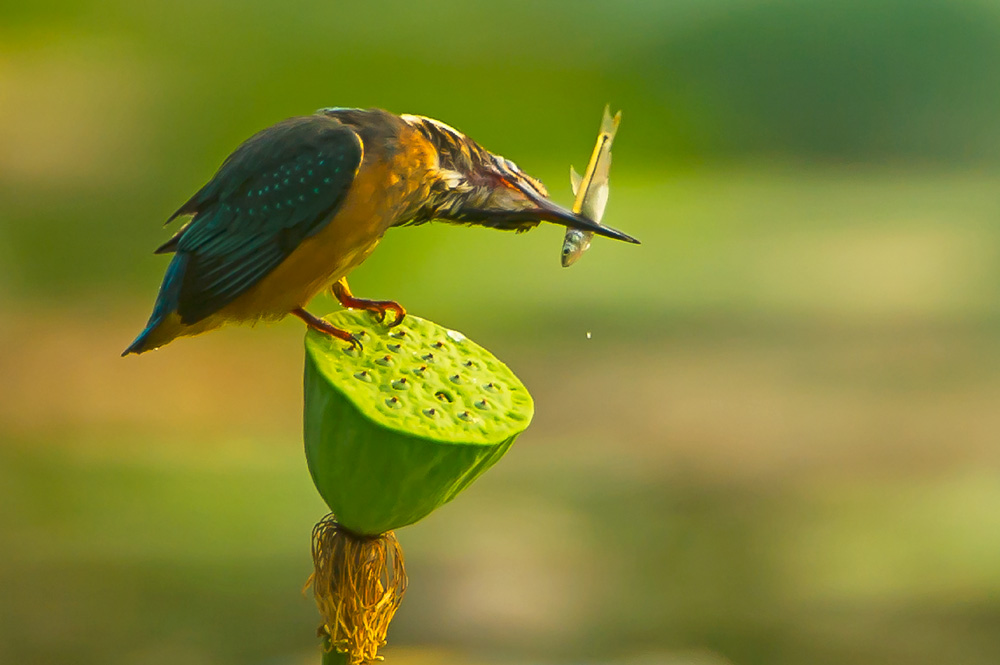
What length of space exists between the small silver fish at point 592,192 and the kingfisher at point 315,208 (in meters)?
0.03

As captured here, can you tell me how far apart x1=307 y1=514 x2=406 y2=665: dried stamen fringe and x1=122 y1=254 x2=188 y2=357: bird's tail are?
0.17 m

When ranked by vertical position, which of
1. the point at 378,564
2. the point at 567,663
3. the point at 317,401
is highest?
the point at 317,401

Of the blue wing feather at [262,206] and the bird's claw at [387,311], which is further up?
the blue wing feather at [262,206]

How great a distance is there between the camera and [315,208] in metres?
0.63

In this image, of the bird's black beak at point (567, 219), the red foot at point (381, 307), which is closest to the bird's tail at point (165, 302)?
the red foot at point (381, 307)

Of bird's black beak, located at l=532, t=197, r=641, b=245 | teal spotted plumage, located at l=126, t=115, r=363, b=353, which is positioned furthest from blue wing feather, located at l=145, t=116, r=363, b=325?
bird's black beak, located at l=532, t=197, r=641, b=245

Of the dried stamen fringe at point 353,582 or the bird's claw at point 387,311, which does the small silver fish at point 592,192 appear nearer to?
the bird's claw at point 387,311

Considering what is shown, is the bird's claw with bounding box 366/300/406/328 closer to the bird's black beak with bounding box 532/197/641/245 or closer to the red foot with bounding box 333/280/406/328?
the red foot with bounding box 333/280/406/328

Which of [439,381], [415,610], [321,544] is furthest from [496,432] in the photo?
[415,610]

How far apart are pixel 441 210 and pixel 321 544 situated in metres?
0.24

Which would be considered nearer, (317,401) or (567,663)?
(317,401)

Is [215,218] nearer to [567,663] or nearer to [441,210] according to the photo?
[441,210]

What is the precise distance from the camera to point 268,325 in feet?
2.27

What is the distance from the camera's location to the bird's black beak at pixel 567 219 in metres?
0.66
